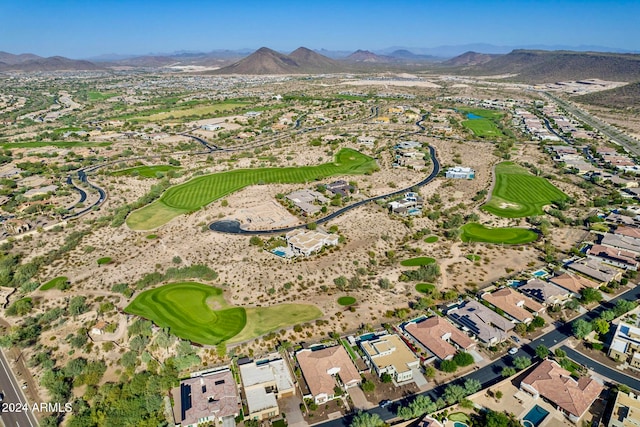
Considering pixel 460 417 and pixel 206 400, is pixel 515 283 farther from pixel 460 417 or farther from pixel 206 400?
pixel 206 400

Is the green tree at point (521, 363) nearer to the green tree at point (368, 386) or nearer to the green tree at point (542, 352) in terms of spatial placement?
the green tree at point (542, 352)

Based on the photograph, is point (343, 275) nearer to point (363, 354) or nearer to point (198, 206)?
point (363, 354)

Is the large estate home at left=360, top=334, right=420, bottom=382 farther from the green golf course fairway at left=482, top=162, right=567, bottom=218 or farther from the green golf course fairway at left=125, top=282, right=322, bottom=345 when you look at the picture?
the green golf course fairway at left=482, top=162, right=567, bottom=218

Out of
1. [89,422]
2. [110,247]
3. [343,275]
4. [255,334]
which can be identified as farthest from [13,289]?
[343,275]

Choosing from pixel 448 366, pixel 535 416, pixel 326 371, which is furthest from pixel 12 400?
pixel 535 416

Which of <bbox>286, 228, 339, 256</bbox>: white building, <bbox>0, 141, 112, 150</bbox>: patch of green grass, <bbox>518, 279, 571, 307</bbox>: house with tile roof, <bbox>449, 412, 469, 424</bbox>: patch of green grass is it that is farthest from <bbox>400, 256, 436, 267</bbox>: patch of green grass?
<bbox>0, 141, 112, 150</bbox>: patch of green grass

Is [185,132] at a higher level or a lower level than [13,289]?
higher
